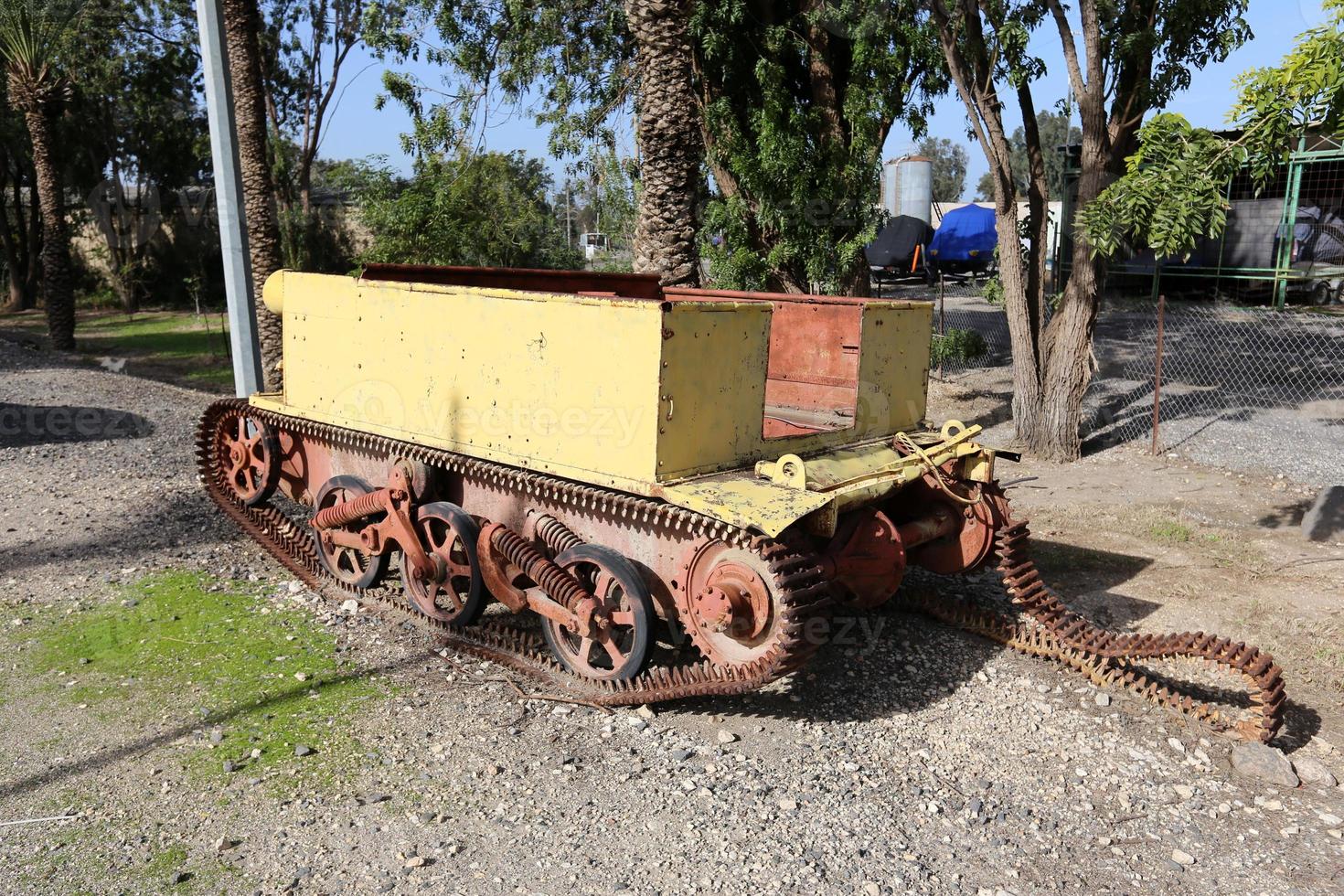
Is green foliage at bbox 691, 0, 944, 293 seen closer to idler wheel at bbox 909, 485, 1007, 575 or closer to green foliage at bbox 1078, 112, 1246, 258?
green foliage at bbox 1078, 112, 1246, 258

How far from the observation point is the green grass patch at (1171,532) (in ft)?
28.8

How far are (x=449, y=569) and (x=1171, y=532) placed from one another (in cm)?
613


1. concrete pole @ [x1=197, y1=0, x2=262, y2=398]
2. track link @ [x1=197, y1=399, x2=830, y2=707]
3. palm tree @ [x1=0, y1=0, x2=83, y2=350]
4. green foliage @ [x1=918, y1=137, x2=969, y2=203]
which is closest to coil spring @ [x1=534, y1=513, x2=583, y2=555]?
track link @ [x1=197, y1=399, x2=830, y2=707]

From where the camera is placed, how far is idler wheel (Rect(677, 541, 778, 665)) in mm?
4961

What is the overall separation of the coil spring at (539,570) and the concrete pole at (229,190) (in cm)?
405

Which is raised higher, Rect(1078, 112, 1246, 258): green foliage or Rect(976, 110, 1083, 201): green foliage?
Rect(976, 110, 1083, 201): green foliage

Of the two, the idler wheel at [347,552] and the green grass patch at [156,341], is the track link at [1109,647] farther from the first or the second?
the green grass patch at [156,341]

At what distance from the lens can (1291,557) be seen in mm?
8258

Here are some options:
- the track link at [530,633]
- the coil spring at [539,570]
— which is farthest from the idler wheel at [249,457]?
the coil spring at [539,570]

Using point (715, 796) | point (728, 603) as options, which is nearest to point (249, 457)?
point (728, 603)

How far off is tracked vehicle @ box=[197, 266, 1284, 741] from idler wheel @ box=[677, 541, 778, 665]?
1 cm

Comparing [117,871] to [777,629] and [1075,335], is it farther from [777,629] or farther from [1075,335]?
[1075,335]

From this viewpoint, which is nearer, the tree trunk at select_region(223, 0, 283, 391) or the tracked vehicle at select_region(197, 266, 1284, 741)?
the tracked vehicle at select_region(197, 266, 1284, 741)

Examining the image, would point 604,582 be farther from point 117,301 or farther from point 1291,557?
point 117,301
